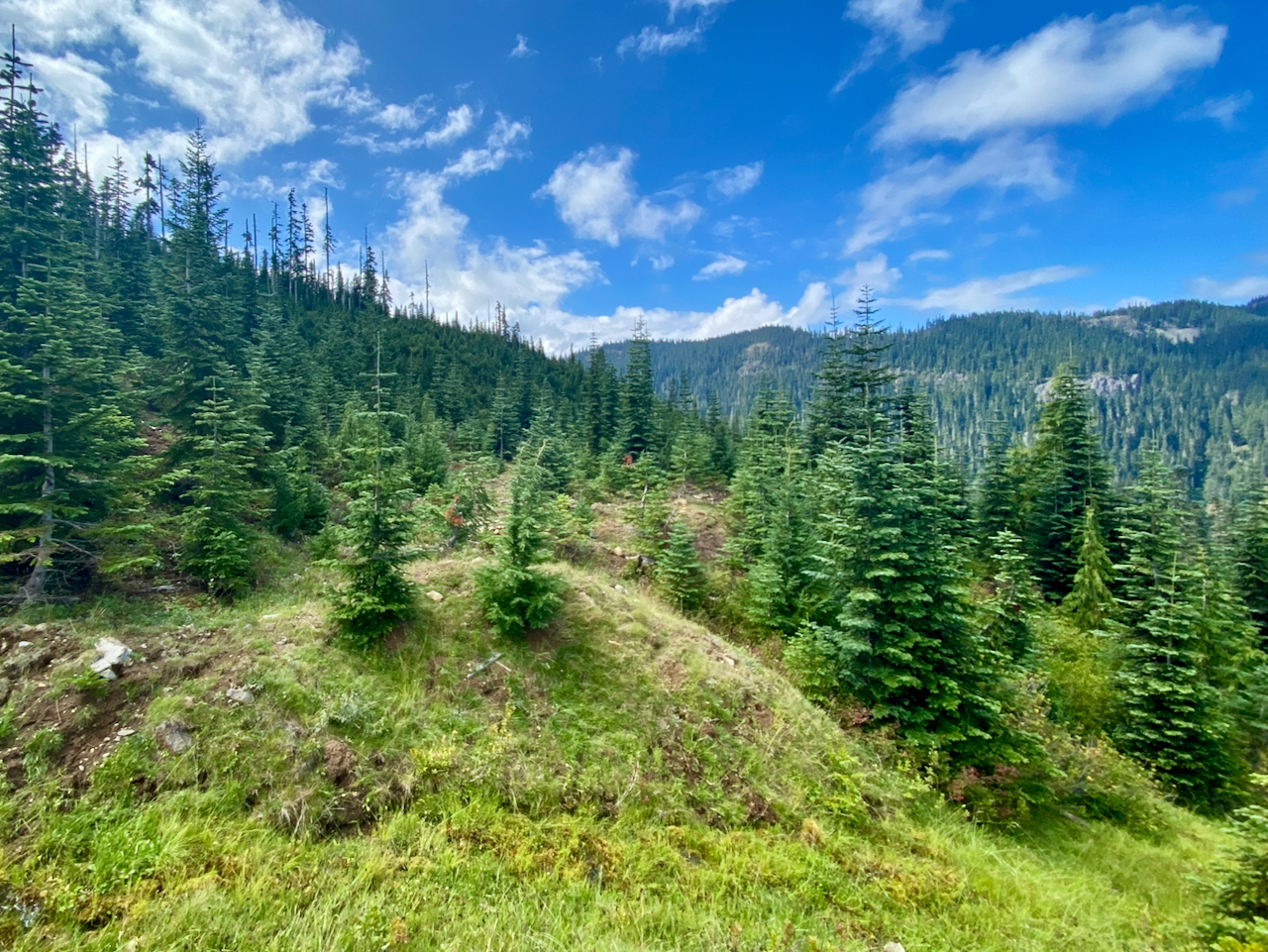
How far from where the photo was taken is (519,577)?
33.2ft

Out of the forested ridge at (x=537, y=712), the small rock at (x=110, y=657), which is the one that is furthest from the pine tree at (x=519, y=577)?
the small rock at (x=110, y=657)

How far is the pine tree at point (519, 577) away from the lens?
1023 cm

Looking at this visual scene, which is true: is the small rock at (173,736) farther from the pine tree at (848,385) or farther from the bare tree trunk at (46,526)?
the pine tree at (848,385)

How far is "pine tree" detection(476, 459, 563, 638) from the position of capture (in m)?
10.2

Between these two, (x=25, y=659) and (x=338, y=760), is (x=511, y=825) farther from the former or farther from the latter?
(x=25, y=659)

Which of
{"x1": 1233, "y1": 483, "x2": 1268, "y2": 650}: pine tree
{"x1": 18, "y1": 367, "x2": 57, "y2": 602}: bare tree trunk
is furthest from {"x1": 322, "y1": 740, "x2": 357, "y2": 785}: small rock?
{"x1": 1233, "y1": 483, "x2": 1268, "y2": 650}: pine tree

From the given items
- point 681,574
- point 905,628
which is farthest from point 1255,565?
point 681,574

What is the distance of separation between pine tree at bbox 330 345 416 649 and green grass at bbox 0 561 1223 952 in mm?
511

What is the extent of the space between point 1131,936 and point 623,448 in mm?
32708

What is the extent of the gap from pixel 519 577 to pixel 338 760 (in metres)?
4.09

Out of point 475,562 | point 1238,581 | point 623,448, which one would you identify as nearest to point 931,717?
point 475,562

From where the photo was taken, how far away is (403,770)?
7.38m

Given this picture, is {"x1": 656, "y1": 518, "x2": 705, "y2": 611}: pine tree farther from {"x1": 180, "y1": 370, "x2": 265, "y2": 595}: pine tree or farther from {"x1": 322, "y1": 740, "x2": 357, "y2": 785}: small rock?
{"x1": 180, "y1": 370, "x2": 265, "y2": 595}: pine tree

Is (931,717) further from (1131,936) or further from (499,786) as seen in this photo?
(499,786)
